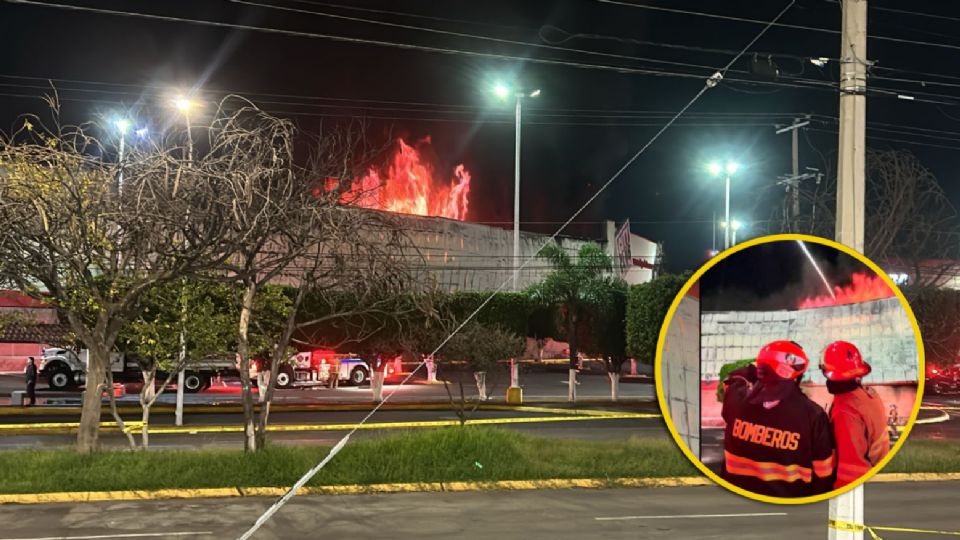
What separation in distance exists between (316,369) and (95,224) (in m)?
28.6

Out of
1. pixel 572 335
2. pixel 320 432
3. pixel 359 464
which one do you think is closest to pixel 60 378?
pixel 320 432

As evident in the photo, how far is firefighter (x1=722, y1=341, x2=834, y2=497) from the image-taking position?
5.19 feet

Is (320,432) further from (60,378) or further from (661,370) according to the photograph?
(661,370)

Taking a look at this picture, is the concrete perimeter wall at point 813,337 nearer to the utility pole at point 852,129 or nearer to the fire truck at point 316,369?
the utility pole at point 852,129

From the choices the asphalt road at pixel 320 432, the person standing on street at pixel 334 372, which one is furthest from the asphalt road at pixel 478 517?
the person standing on street at pixel 334 372

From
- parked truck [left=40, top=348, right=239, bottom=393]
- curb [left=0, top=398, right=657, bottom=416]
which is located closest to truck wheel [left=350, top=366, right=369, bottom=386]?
parked truck [left=40, top=348, right=239, bottom=393]

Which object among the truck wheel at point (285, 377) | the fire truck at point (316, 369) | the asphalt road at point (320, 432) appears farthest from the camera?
the fire truck at point (316, 369)

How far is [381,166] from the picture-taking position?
95.9 metres

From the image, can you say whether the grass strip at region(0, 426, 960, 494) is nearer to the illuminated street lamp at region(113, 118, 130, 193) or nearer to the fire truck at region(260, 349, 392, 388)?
the illuminated street lamp at region(113, 118, 130, 193)

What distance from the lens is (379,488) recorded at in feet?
48.9

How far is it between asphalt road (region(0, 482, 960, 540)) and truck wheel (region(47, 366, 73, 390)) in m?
26.1

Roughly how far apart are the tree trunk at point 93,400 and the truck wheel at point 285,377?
1038 inches

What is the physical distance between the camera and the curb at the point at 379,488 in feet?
44.4

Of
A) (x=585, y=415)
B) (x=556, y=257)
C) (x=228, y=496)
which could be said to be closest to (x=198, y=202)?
(x=228, y=496)
